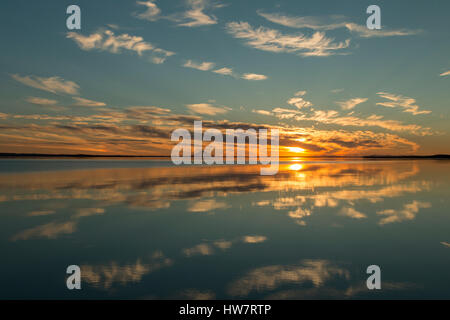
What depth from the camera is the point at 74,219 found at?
12.2m

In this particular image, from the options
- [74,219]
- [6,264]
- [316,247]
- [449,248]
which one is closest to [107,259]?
[6,264]

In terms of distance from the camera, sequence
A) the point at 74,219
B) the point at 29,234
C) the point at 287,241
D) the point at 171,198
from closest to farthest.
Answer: the point at 287,241
the point at 29,234
the point at 74,219
the point at 171,198

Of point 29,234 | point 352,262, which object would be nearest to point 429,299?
point 352,262

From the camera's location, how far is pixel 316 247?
8977 millimetres

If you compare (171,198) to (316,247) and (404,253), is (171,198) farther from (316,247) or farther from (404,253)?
(404,253)

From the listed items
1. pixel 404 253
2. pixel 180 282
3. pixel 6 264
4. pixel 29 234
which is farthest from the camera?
pixel 29 234

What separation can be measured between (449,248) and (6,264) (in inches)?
514

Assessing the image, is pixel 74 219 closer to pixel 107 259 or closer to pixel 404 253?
pixel 107 259
